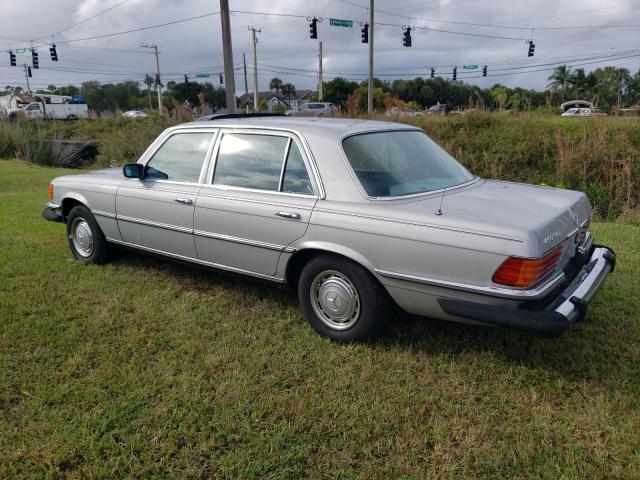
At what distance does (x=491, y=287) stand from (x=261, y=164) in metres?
1.98

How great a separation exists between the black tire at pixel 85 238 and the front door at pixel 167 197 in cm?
45

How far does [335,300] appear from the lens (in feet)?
11.7

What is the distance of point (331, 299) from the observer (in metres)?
3.58

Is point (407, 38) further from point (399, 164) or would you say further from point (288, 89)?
point (288, 89)

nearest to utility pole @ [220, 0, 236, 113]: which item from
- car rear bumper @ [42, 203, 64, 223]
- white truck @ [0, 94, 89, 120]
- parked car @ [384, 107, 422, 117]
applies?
parked car @ [384, 107, 422, 117]

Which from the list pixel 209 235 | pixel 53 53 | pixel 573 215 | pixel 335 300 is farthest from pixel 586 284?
pixel 53 53

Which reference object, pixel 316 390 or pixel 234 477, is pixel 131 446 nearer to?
pixel 234 477

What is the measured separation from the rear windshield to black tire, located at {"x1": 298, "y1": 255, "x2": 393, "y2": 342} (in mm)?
554

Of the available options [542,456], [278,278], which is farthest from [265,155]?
[542,456]

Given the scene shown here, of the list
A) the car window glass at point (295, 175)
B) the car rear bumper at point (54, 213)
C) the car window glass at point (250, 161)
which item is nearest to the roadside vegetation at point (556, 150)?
the car rear bumper at point (54, 213)

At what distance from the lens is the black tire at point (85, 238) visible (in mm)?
5199

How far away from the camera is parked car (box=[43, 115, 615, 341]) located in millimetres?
2895

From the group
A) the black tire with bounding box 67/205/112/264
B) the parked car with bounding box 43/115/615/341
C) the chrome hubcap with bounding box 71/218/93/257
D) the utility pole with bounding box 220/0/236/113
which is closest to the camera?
the parked car with bounding box 43/115/615/341

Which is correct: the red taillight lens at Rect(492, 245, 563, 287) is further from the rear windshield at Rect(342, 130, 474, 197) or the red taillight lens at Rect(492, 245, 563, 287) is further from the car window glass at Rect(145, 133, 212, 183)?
the car window glass at Rect(145, 133, 212, 183)
